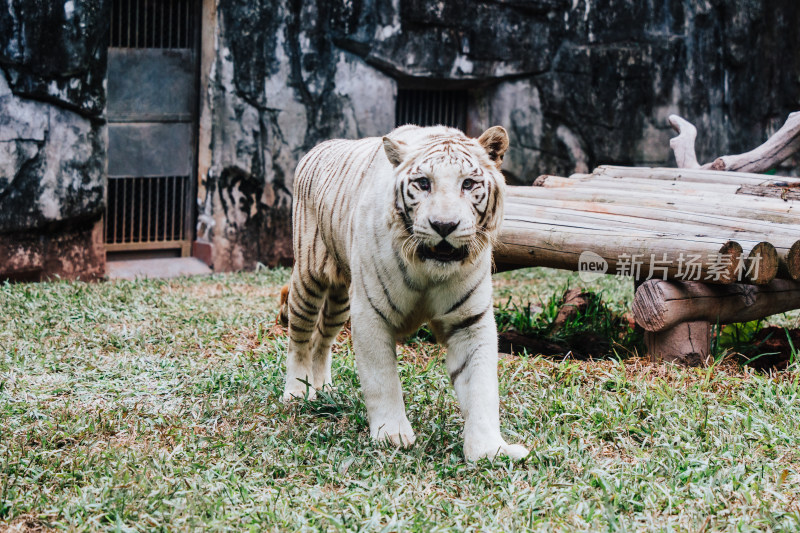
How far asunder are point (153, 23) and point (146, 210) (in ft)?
4.90

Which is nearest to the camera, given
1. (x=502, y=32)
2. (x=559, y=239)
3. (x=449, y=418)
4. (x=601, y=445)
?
(x=601, y=445)

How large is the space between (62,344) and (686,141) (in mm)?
4384

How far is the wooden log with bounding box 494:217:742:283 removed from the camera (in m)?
4.25

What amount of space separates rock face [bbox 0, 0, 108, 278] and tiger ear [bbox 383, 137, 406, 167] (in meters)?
4.12

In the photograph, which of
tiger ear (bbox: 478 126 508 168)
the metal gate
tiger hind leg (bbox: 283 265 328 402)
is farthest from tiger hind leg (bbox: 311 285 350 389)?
the metal gate

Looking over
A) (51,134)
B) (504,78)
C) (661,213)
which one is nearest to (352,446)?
(661,213)

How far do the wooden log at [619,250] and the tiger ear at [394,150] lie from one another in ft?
3.27

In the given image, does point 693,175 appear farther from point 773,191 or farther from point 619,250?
point 619,250

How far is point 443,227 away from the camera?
3.02 metres

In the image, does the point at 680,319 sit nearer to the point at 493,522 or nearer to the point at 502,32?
the point at 493,522

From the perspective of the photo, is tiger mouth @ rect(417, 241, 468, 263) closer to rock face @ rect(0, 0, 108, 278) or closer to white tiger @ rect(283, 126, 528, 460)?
white tiger @ rect(283, 126, 528, 460)

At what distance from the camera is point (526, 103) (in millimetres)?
8398

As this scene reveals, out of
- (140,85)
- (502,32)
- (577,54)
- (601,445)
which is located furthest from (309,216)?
(577,54)

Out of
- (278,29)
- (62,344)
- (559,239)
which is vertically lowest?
(62,344)
